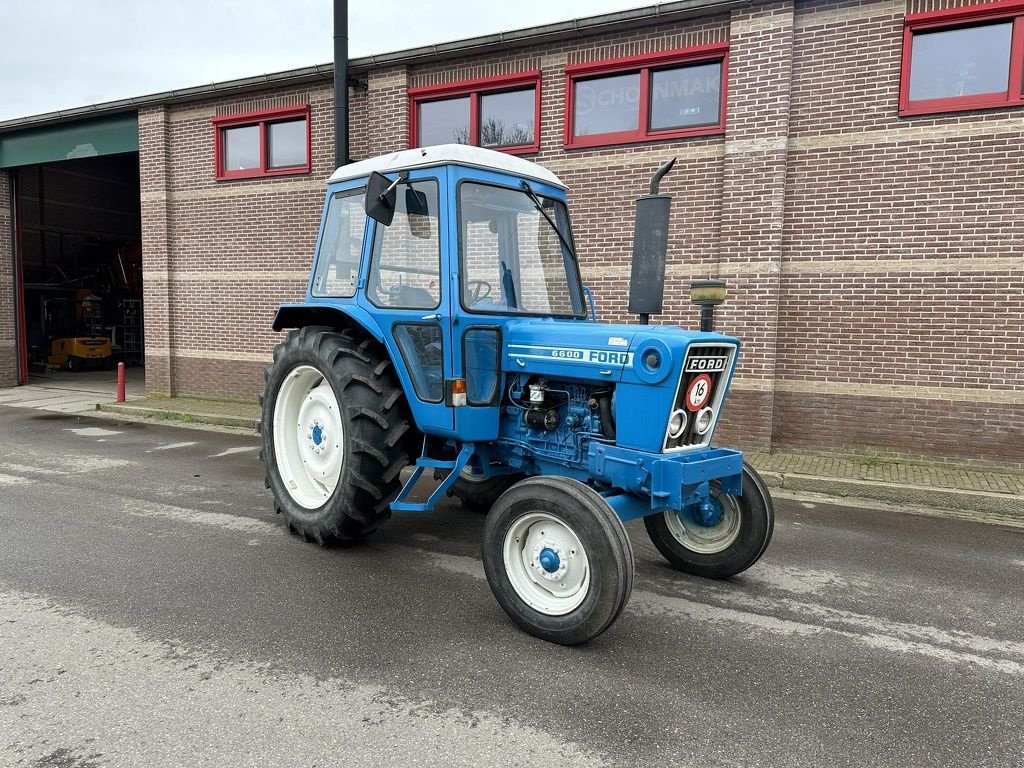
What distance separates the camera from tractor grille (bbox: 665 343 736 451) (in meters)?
3.65

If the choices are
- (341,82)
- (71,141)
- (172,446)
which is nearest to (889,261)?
(341,82)

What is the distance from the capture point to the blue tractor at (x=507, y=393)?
3.53 metres

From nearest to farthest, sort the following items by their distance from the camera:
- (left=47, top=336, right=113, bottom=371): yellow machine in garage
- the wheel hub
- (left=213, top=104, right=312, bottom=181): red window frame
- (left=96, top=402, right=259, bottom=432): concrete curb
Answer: the wheel hub → (left=96, top=402, right=259, bottom=432): concrete curb → (left=213, top=104, right=312, bottom=181): red window frame → (left=47, top=336, right=113, bottom=371): yellow machine in garage

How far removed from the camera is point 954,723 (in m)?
Result: 2.83

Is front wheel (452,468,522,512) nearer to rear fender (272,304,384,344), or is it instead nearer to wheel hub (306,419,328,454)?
wheel hub (306,419,328,454)

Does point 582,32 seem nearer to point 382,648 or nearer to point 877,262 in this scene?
point 877,262

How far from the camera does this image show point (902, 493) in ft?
21.0

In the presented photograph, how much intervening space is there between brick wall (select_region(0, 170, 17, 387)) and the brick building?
9.40 meters

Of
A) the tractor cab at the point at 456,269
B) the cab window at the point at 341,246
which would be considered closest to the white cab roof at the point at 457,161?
the tractor cab at the point at 456,269

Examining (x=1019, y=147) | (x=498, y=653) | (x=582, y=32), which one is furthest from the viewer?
(x=582, y=32)

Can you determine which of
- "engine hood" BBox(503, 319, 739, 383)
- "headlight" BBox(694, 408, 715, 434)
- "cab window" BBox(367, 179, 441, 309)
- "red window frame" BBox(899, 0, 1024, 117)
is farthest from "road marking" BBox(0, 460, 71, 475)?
"red window frame" BBox(899, 0, 1024, 117)

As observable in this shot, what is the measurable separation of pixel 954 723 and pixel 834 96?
6809 millimetres

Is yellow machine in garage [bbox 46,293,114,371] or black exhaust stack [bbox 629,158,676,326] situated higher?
black exhaust stack [bbox 629,158,676,326]

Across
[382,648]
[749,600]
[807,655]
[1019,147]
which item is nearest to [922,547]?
[749,600]
